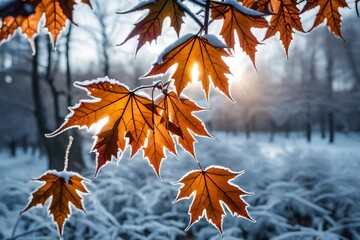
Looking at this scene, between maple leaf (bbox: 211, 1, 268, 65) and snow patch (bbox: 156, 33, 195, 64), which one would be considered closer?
snow patch (bbox: 156, 33, 195, 64)

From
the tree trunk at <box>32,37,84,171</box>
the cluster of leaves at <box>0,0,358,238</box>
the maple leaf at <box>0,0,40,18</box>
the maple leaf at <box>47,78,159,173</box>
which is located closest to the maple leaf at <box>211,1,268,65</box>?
the cluster of leaves at <box>0,0,358,238</box>

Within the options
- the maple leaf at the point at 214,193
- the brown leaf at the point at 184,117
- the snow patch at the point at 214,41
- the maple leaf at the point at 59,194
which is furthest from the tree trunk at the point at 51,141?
the snow patch at the point at 214,41

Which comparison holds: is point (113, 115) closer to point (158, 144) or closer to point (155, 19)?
point (158, 144)

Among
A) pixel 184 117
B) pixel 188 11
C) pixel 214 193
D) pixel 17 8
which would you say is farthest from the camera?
pixel 214 193

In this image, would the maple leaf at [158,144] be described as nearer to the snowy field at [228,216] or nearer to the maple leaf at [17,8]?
the maple leaf at [17,8]

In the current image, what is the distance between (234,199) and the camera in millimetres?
818

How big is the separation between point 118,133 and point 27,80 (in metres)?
29.1

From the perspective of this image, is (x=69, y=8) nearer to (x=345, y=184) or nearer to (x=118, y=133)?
(x=118, y=133)

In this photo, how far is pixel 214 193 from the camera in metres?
0.85

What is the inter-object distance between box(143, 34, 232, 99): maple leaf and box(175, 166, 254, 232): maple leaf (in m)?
0.28

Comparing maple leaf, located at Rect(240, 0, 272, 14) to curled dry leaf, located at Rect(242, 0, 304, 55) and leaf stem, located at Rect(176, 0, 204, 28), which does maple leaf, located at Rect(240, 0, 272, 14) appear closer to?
curled dry leaf, located at Rect(242, 0, 304, 55)

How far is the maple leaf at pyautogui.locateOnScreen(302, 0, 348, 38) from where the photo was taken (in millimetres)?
865

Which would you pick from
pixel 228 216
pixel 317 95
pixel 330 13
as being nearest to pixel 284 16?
pixel 330 13

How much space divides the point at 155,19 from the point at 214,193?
1.68ft
